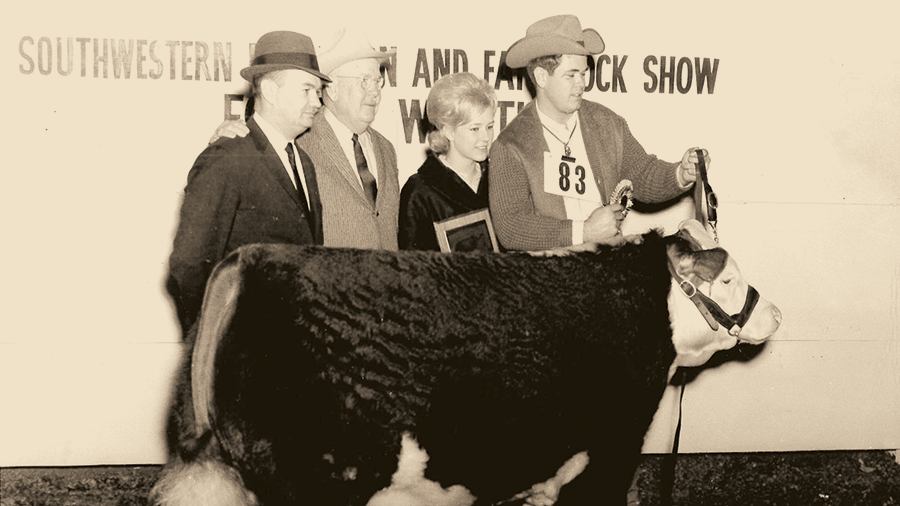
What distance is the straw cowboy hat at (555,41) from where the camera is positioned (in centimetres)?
365

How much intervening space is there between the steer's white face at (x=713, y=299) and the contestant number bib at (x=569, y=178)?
0.64 meters

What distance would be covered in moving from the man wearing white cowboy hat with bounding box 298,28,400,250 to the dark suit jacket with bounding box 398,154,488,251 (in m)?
0.15

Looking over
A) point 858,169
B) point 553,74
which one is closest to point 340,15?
point 553,74

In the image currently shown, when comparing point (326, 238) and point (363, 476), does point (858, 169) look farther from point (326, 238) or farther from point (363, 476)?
point (363, 476)

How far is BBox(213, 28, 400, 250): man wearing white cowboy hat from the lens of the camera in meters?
3.60

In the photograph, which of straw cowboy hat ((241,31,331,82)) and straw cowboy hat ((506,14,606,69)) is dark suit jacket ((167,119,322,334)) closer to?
straw cowboy hat ((241,31,331,82))

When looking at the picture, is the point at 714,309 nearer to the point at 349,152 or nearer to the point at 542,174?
the point at 542,174

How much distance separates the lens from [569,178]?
12.1 feet

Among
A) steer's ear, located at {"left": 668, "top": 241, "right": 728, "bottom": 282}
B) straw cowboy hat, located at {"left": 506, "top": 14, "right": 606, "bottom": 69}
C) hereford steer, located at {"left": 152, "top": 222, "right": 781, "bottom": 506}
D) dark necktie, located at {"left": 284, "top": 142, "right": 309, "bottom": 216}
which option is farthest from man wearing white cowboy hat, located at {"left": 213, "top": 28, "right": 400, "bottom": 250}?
steer's ear, located at {"left": 668, "top": 241, "right": 728, "bottom": 282}

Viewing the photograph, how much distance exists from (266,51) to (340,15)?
1.06 meters

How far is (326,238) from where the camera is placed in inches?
141

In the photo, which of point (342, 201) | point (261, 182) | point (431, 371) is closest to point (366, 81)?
point (342, 201)

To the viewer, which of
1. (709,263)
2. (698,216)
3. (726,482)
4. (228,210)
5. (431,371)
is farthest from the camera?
(726,482)

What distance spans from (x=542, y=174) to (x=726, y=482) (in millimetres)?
2402
